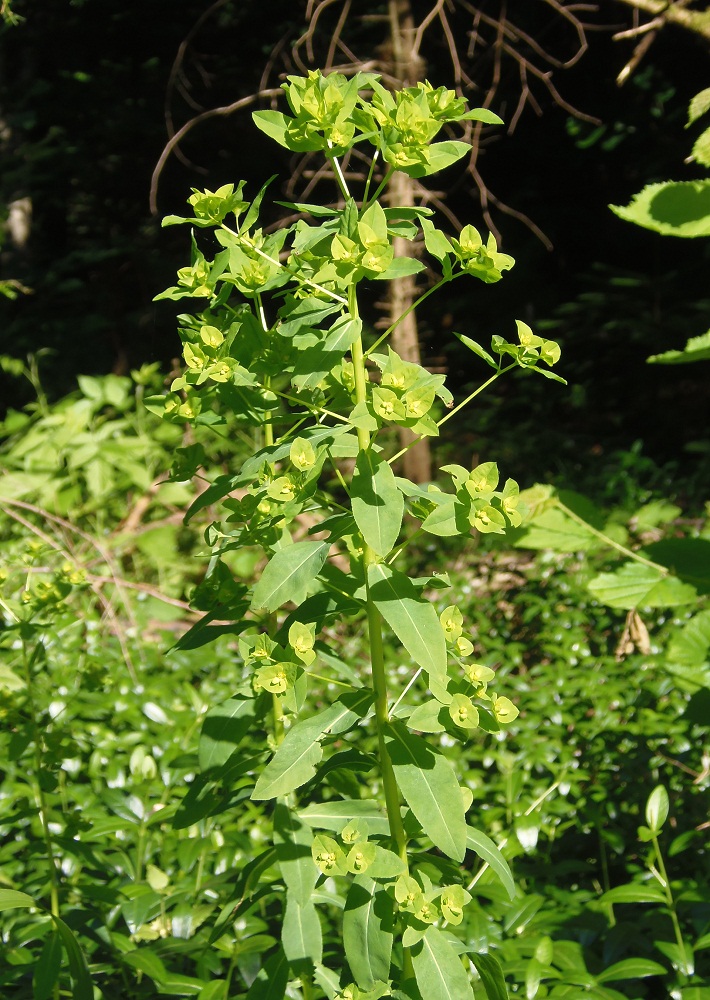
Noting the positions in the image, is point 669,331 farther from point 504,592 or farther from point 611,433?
point 504,592

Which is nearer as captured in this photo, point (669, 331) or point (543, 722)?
point (543, 722)

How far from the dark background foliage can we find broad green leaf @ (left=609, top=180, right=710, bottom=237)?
10.2 ft

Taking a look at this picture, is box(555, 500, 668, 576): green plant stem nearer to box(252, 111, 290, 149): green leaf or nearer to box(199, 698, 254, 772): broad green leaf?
box(199, 698, 254, 772): broad green leaf

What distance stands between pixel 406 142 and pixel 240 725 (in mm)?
903

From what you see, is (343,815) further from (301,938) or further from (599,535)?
(599,535)

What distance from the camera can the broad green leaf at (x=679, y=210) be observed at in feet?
6.23

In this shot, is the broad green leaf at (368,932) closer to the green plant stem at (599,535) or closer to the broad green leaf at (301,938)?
the broad green leaf at (301,938)

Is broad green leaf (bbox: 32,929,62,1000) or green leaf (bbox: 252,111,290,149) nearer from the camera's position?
green leaf (bbox: 252,111,290,149)

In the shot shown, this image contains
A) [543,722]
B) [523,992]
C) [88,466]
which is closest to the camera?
[523,992]

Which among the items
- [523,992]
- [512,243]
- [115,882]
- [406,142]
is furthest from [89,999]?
[512,243]

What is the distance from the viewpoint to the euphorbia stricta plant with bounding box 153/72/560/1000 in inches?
46.3

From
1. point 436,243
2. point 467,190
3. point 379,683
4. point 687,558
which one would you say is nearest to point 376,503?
point 379,683

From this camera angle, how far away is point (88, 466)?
476 cm

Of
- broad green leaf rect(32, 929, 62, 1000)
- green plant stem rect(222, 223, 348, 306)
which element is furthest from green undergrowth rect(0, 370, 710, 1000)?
green plant stem rect(222, 223, 348, 306)
